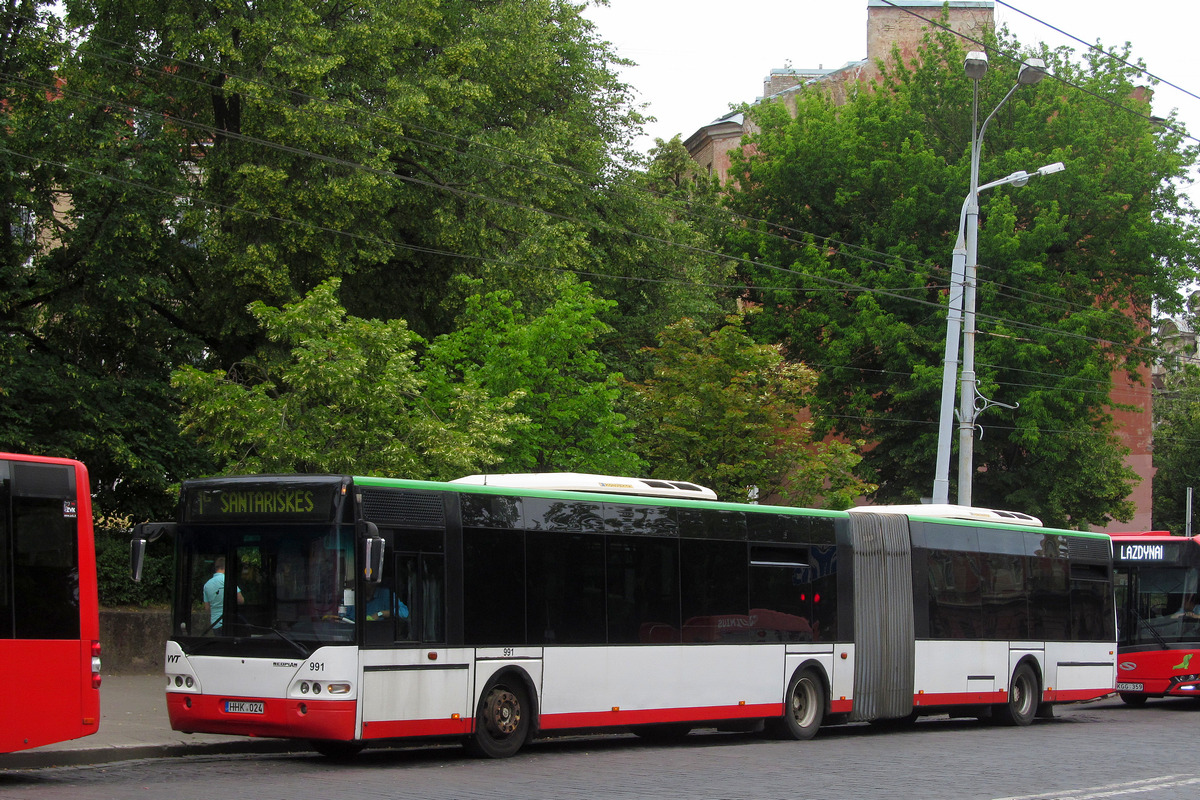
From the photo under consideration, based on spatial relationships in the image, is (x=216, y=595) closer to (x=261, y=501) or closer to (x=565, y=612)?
(x=261, y=501)

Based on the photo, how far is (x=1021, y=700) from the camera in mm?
20938

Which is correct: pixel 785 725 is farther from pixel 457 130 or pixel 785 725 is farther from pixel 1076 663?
pixel 457 130

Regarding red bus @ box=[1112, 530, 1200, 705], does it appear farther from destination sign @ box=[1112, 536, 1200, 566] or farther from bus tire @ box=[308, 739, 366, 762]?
bus tire @ box=[308, 739, 366, 762]

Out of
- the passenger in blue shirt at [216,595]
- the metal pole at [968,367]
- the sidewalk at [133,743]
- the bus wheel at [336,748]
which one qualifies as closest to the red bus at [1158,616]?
the metal pole at [968,367]

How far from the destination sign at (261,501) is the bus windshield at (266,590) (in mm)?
102

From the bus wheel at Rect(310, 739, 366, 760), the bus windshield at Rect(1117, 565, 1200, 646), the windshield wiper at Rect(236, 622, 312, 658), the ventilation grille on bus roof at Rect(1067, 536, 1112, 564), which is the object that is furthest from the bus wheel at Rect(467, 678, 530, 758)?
the bus windshield at Rect(1117, 565, 1200, 646)

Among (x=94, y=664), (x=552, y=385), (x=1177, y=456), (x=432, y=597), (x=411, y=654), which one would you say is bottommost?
(x=411, y=654)

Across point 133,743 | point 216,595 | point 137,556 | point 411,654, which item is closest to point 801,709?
point 411,654

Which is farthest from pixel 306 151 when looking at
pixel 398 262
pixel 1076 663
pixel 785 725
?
pixel 1076 663

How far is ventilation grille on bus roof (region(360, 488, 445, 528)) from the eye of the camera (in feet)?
42.8

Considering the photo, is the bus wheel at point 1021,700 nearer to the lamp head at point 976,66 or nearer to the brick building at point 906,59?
the lamp head at point 976,66

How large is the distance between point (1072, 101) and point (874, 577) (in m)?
22.6

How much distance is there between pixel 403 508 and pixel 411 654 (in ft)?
4.59

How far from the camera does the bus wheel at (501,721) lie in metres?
13.7
